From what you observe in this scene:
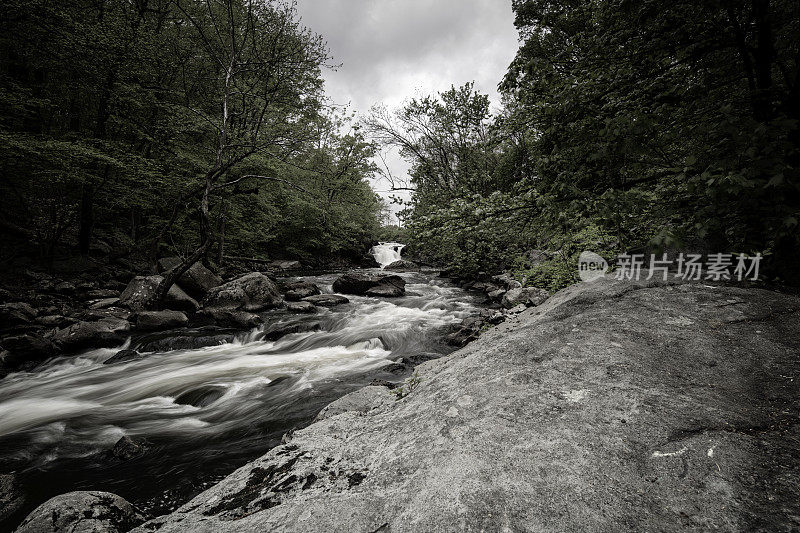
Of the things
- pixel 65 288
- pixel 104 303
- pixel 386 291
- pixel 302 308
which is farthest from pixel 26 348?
pixel 386 291

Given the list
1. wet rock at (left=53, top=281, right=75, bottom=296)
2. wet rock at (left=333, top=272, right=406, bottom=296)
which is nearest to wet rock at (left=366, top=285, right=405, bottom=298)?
wet rock at (left=333, top=272, right=406, bottom=296)

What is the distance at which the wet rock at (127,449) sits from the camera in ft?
14.2

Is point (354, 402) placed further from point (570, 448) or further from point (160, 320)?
point (160, 320)

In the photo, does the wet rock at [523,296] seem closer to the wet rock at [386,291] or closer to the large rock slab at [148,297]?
the wet rock at [386,291]

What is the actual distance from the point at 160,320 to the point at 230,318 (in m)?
1.82

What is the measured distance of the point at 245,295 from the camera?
38.6 feet

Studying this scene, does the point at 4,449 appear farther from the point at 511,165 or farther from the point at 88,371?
the point at 511,165

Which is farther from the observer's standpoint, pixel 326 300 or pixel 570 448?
pixel 326 300

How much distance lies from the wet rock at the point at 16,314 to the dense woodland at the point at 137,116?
4014mm

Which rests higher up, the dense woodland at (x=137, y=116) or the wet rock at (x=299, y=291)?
the dense woodland at (x=137, y=116)

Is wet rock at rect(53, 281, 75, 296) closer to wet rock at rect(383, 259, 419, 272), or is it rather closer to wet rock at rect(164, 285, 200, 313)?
wet rock at rect(164, 285, 200, 313)

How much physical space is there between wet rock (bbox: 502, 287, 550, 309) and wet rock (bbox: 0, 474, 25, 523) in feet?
30.4

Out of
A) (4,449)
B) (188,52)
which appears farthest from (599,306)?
(188,52)

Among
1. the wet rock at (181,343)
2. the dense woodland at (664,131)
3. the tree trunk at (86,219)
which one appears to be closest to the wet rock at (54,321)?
the wet rock at (181,343)
